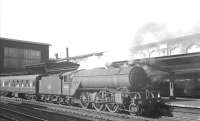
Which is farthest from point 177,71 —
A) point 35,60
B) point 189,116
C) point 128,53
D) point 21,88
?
point 35,60

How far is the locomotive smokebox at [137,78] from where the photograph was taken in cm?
1388

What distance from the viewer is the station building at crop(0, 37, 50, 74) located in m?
42.9

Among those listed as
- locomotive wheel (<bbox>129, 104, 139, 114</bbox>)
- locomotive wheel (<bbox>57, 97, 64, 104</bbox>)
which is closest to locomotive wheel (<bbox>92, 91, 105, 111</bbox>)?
locomotive wheel (<bbox>129, 104, 139, 114</bbox>)

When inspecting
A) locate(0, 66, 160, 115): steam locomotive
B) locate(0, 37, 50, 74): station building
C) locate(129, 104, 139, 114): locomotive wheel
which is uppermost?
locate(0, 37, 50, 74): station building

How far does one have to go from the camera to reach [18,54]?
1769 inches

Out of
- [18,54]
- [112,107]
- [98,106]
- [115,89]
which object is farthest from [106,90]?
[18,54]

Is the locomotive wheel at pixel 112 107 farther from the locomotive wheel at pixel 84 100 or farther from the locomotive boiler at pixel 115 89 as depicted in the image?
the locomotive wheel at pixel 84 100

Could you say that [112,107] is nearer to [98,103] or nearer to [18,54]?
[98,103]

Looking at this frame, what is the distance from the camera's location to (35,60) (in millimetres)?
47062

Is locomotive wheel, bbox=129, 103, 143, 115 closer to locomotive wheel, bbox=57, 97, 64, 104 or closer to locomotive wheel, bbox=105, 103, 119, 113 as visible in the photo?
locomotive wheel, bbox=105, 103, 119, 113

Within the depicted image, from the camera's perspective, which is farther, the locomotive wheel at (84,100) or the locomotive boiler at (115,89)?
the locomotive wheel at (84,100)

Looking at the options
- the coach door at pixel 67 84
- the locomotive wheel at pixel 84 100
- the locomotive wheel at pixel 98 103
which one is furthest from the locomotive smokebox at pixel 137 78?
the coach door at pixel 67 84

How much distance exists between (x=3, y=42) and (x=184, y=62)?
3668 cm

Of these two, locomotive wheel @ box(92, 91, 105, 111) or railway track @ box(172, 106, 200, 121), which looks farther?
locomotive wheel @ box(92, 91, 105, 111)
